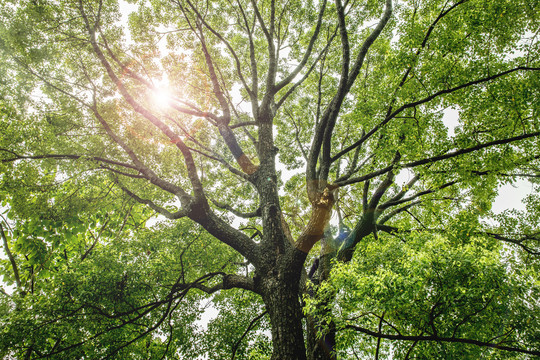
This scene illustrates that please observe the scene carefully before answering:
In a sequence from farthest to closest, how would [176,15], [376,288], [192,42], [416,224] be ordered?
1. [192,42]
2. [176,15]
3. [416,224]
4. [376,288]

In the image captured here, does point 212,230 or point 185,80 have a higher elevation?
point 185,80

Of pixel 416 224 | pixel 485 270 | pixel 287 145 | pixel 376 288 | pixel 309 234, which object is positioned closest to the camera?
pixel 485 270

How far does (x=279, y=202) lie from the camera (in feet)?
21.7

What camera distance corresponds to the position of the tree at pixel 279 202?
11.4ft

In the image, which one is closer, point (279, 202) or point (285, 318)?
point (285, 318)

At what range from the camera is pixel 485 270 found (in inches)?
121

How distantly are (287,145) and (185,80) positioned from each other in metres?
5.35

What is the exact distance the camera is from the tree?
346 cm

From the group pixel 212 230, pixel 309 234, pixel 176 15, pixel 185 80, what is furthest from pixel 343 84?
pixel 176 15

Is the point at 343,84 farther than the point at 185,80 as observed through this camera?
No

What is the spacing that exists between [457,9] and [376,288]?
266 inches

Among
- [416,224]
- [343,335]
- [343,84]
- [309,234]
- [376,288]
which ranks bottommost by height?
[343,335]

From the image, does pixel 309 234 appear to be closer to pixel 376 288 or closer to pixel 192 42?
pixel 376 288

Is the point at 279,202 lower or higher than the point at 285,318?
higher
